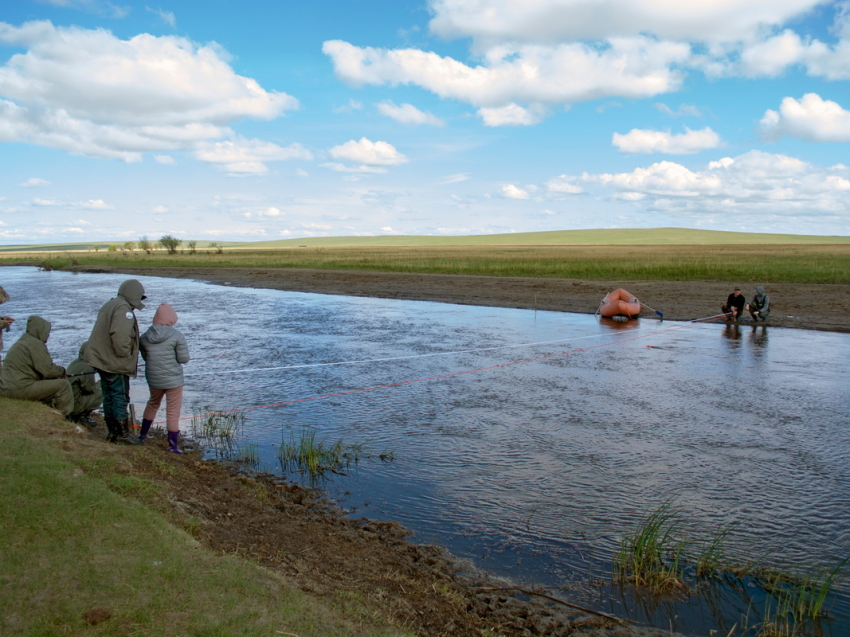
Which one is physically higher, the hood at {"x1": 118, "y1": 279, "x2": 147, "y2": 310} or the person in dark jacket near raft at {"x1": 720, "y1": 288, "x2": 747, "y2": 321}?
the hood at {"x1": 118, "y1": 279, "x2": 147, "y2": 310}

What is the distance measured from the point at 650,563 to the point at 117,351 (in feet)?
18.3

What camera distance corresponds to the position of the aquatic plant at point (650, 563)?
5152 millimetres

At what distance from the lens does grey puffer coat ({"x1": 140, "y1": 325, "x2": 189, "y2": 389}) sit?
7402 mm

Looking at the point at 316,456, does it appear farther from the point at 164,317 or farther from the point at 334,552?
the point at 334,552

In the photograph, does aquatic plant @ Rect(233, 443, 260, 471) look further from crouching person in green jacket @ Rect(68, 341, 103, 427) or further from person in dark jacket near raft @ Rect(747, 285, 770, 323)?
person in dark jacket near raft @ Rect(747, 285, 770, 323)

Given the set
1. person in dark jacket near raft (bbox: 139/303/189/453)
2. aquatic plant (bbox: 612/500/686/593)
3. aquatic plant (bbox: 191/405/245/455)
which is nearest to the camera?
aquatic plant (bbox: 612/500/686/593)

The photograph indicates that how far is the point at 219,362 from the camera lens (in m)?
14.4

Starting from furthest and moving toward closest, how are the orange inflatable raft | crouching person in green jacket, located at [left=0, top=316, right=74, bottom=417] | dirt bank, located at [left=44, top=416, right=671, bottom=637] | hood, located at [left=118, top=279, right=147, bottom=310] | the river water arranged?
the orange inflatable raft < crouching person in green jacket, located at [left=0, top=316, right=74, bottom=417] < hood, located at [left=118, top=279, right=147, bottom=310] < the river water < dirt bank, located at [left=44, top=416, right=671, bottom=637]

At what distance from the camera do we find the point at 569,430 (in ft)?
30.3

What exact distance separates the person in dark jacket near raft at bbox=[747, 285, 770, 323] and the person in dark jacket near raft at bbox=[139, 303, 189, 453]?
1736 centimetres

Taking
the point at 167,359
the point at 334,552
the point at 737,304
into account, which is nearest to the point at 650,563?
the point at 334,552

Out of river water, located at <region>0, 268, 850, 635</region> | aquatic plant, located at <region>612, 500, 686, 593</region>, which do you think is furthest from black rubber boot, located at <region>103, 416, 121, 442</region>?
aquatic plant, located at <region>612, 500, 686, 593</region>

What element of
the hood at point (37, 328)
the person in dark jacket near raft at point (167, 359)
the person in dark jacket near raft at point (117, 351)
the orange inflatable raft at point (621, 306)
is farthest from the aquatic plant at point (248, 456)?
the orange inflatable raft at point (621, 306)

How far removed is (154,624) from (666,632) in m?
3.19
